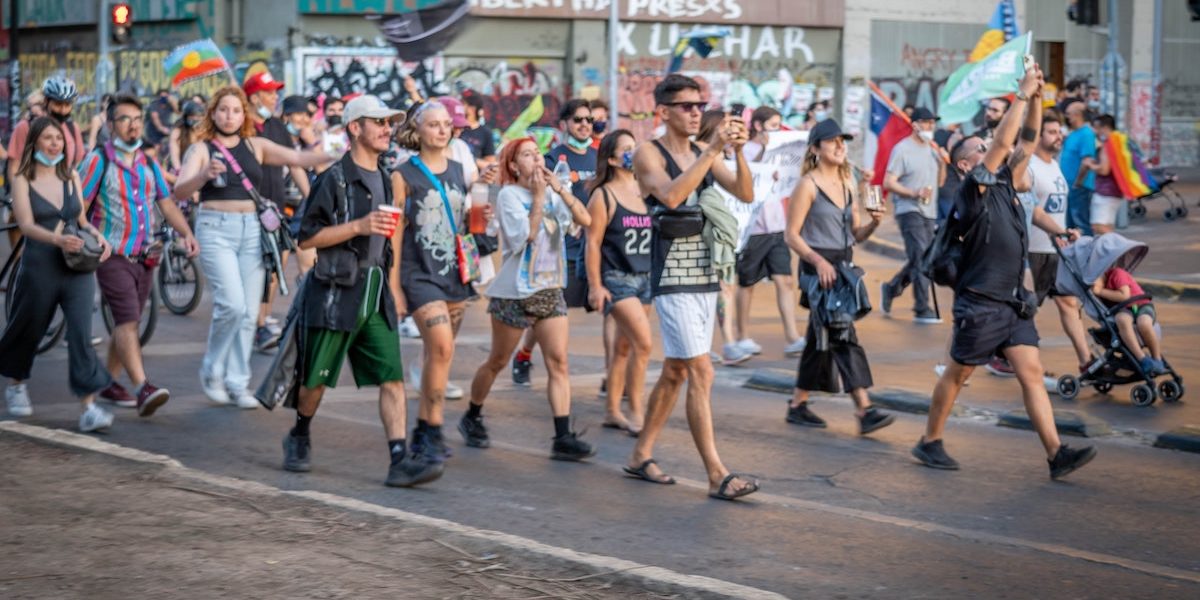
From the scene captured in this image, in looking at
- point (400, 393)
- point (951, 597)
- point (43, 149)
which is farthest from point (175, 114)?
point (951, 597)

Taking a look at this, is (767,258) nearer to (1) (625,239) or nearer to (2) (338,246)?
(1) (625,239)

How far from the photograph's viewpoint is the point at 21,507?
718cm

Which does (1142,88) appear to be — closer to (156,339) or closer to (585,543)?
(156,339)

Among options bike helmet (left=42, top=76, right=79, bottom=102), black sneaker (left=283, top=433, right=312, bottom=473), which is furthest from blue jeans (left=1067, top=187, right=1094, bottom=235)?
black sneaker (left=283, top=433, right=312, bottom=473)

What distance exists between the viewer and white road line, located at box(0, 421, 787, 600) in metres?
5.97

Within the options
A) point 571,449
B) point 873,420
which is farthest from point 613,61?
point 571,449

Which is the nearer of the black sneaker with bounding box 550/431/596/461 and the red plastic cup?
the red plastic cup

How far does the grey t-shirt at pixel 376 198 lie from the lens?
317 inches

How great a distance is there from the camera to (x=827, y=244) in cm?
1038

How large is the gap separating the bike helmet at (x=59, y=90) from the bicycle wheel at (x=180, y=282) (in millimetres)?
4107

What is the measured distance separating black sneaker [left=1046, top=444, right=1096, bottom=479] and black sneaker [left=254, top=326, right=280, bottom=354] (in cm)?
651

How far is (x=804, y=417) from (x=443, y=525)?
3634 millimetres

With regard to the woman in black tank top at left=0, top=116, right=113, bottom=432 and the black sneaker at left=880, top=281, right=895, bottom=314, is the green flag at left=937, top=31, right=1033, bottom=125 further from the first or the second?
the woman in black tank top at left=0, top=116, right=113, bottom=432

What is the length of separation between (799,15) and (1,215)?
783 inches
